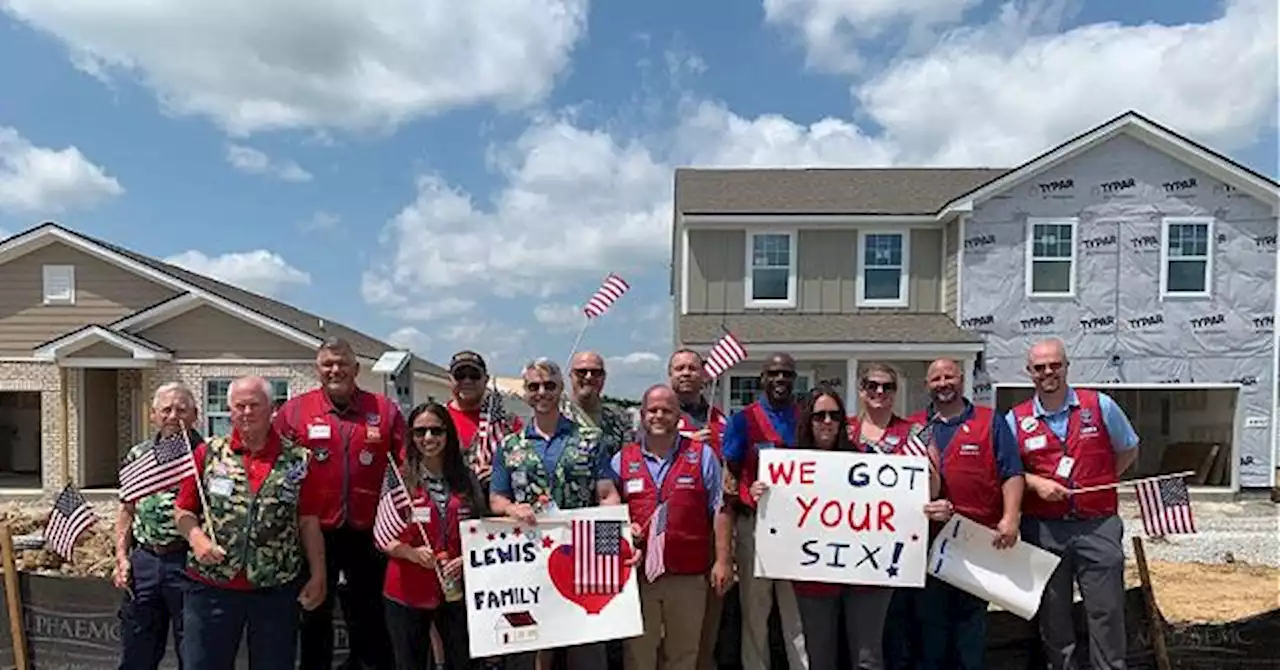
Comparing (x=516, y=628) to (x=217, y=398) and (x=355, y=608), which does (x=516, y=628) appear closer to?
(x=355, y=608)

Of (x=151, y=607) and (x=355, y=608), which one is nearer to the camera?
(x=151, y=607)

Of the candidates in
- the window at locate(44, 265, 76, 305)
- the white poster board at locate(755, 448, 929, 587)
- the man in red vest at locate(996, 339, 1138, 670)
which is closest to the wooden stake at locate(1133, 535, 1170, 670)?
the man in red vest at locate(996, 339, 1138, 670)

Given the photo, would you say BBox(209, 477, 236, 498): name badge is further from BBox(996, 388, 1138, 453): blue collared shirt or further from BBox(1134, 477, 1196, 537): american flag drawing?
BBox(1134, 477, 1196, 537): american flag drawing

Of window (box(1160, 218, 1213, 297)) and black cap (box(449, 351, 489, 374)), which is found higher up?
window (box(1160, 218, 1213, 297))

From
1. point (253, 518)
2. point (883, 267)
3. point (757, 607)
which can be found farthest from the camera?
point (883, 267)

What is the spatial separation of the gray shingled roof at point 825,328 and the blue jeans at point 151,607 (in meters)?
12.9

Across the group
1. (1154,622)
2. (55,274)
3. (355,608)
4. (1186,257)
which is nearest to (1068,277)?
(1186,257)

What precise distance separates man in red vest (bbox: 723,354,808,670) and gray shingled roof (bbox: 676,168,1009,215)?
13.3 metres

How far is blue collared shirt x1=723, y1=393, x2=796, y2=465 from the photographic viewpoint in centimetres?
524

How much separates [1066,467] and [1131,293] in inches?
580

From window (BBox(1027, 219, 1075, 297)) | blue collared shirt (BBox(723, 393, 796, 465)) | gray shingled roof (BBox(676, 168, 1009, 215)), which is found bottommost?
blue collared shirt (BBox(723, 393, 796, 465))

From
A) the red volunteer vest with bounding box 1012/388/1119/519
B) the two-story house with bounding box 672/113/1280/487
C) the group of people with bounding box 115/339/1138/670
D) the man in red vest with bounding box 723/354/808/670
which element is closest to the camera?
the group of people with bounding box 115/339/1138/670

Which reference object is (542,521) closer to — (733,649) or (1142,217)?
(733,649)

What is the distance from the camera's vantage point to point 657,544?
482 cm
